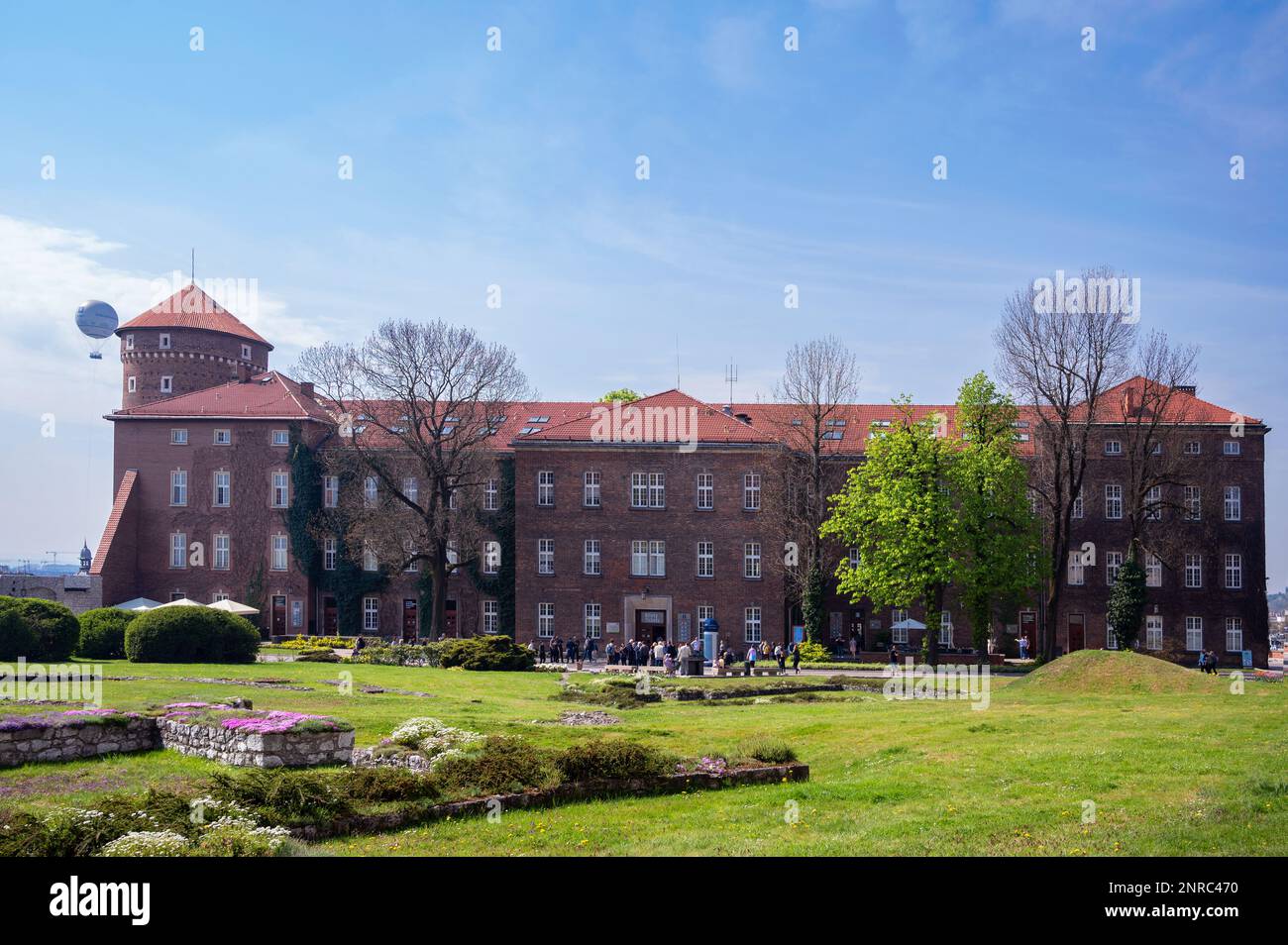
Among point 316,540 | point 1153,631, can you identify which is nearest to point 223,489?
point 316,540

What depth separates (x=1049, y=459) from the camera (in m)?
53.4

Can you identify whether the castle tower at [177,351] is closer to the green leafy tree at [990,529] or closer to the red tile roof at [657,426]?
the red tile roof at [657,426]

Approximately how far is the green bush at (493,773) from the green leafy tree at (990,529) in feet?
108

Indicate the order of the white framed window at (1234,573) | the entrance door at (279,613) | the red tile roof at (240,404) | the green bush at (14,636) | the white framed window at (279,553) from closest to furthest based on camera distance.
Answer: the green bush at (14,636) < the white framed window at (1234,573) < the entrance door at (279,613) < the white framed window at (279,553) < the red tile roof at (240,404)

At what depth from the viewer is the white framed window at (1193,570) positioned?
191ft

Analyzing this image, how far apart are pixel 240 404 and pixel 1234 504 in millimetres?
56981

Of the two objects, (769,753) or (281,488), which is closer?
(769,753)

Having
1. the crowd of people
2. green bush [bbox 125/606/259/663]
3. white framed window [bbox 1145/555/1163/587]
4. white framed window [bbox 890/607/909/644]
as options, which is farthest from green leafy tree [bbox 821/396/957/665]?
green bush [bbox 125/606/259/663]

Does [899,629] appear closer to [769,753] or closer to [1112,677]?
[1112,677]

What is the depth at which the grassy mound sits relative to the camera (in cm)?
2828

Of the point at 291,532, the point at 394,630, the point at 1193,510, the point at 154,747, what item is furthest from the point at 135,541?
the point at 1193,510

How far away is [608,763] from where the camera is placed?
16.6 metres

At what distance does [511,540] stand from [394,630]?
28.6 ft

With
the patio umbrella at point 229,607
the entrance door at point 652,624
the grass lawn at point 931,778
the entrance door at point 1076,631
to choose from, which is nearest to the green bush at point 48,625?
the patio umbrella at point 229,607
